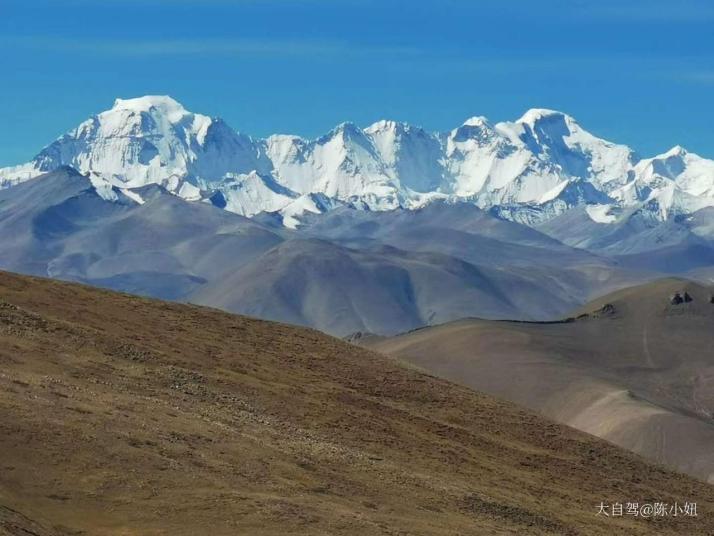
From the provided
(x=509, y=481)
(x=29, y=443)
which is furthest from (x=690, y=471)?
(x=29, y=443)

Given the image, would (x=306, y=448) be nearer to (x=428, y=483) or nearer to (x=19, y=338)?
(x=428, y=483)

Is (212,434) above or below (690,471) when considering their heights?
below

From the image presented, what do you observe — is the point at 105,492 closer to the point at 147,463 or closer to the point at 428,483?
the point at 147,463

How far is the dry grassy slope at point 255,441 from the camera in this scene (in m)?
53.2

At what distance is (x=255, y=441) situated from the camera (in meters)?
64.1

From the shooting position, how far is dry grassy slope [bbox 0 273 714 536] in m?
53.2

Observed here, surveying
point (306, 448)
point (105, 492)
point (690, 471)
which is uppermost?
point (690, 471)

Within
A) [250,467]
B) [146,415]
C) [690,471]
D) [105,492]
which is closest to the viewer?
[105,492]

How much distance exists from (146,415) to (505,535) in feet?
55.2

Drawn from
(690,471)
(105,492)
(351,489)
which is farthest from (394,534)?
(690,471)

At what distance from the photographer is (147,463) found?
55.9 m

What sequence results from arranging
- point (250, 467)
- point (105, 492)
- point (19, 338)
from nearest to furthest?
point (105, 492) → point (250, 467) → point (19, 338)

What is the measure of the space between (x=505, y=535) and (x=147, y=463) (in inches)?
624

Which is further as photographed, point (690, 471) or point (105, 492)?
point (690, 471)
